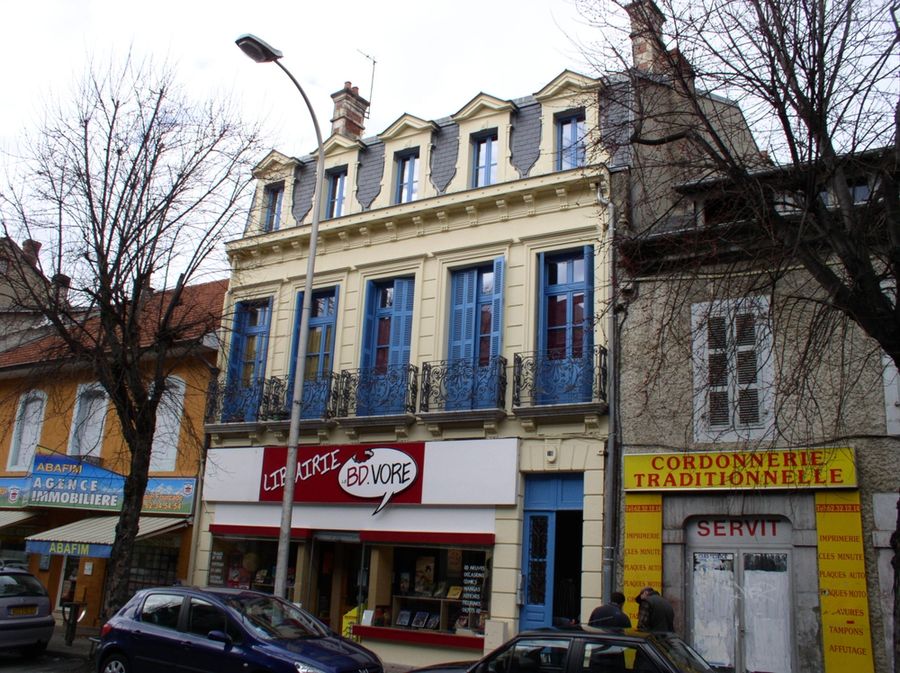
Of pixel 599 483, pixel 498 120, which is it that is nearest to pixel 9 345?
pixel 498 120

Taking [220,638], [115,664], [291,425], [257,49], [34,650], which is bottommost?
[34,650]

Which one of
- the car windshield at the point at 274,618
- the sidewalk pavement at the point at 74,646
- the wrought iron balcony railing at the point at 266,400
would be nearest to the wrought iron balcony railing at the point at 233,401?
the wrought iron balcony railing at the point at 266,400

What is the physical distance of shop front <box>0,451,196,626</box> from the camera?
17.9 m

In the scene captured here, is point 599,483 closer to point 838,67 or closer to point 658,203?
point 658,203

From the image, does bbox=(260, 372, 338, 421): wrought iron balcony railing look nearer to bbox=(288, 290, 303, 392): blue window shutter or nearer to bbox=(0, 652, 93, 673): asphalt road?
bbox=(288, 290, 303, 392): blue window shutter

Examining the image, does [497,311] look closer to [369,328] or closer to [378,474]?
[369,328]

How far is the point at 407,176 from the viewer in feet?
58.6

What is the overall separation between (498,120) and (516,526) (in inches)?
311

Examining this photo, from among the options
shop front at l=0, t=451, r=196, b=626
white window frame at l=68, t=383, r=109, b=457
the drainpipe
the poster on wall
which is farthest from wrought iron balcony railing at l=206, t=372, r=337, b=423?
the drainpipe

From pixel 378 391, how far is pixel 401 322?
1.56 metres

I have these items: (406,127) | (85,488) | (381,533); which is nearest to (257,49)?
(406,127)

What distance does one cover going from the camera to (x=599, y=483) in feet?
44.1

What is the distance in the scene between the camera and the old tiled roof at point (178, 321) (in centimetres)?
1560

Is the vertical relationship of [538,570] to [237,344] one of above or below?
below
